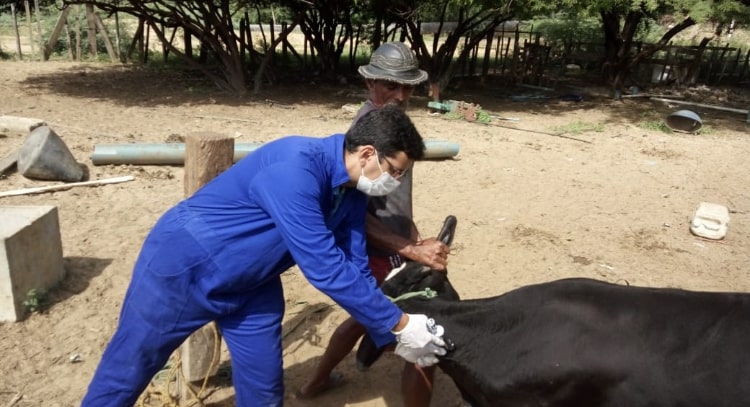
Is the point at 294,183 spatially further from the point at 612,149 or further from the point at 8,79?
the point at 8,79

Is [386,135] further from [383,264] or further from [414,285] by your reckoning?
[383,264]

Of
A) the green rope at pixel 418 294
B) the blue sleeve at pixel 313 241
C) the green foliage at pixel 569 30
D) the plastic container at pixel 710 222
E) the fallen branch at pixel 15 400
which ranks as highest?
the green foliage at pixel 569 30

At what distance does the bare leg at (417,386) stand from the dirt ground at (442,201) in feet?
1.92

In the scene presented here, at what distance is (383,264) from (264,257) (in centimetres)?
93

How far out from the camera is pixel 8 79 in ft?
42.8

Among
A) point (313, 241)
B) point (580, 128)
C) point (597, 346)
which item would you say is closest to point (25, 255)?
point (313, 241)

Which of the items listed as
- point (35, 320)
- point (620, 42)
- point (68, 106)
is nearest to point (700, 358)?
point (35, 320)

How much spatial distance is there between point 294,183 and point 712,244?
5390 mm

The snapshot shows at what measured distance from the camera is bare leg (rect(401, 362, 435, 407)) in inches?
119

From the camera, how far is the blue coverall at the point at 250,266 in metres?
2.21

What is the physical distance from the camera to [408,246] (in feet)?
9.39

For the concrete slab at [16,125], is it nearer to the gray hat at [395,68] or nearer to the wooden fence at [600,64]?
the gray hat at [395,68]

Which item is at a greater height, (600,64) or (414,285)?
(600,64)

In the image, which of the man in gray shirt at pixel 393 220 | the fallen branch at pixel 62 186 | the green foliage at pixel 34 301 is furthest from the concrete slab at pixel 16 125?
the man in gray shirt at pixel 393 220
